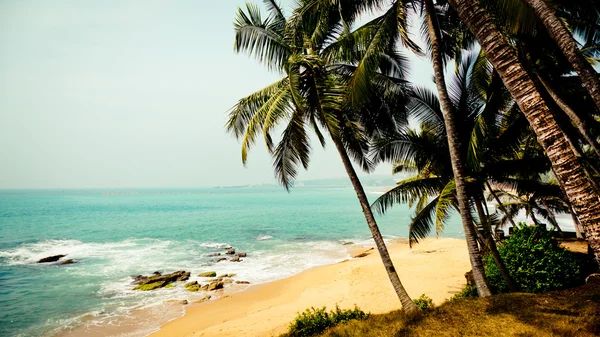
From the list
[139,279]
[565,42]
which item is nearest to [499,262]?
[565,42]

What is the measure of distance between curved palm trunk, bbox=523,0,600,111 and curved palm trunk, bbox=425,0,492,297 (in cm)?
187

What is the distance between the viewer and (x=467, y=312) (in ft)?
18.0

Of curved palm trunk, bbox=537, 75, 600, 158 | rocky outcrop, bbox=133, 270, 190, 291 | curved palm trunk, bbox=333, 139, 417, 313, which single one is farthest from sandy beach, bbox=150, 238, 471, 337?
curved palm trunk, bbox=537, 75, 600, 158

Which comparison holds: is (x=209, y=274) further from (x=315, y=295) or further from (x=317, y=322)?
(x=317, y=322)

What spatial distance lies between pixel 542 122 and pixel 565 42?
10.5 ft

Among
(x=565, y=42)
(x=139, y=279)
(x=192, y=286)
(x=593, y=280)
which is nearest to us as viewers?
(x=565, y=42)

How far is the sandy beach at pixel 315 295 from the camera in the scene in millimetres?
11281

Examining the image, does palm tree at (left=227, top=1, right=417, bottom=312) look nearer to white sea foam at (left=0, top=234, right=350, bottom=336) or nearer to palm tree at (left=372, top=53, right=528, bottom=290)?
palm tree at (left=372, top=53, right=528, bottom=290)

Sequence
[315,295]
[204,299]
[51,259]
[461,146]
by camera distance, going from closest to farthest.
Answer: [461,146] < [315,295] < [204,299] < [51,259]

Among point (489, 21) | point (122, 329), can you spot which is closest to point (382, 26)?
point (489, 21)

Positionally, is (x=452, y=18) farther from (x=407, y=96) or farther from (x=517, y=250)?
(x=517, y=250)

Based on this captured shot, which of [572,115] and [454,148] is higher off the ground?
[572,115]

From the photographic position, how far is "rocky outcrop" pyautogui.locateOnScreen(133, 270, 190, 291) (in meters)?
17.2

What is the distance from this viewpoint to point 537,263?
23.6ft
